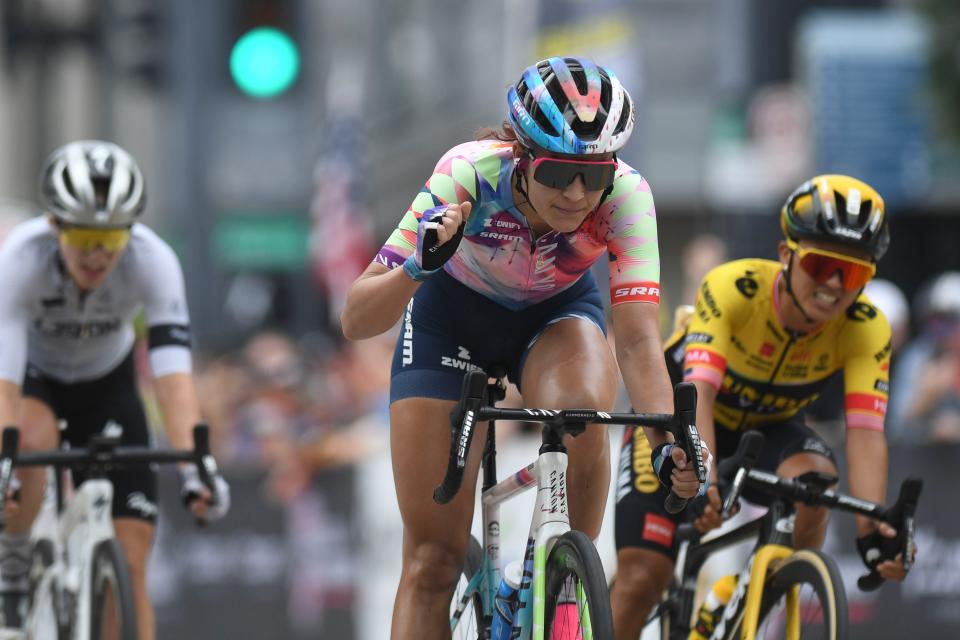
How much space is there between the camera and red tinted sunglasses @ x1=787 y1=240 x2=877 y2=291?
6094mm

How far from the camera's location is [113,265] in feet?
22.9

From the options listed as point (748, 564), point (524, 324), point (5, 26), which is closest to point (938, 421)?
point (748, 564)

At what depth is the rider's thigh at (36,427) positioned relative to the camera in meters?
7.21

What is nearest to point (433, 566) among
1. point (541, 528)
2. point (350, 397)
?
point (541, 528)

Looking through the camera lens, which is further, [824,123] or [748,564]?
[824,123]

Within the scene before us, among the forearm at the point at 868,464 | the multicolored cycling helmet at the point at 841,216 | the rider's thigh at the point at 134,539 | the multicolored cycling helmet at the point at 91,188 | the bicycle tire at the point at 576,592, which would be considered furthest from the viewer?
the rider's thigh at the point at 134,539

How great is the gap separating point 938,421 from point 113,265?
20.0ft

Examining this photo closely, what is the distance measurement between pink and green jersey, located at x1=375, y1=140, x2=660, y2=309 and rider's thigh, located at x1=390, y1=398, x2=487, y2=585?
527 mm

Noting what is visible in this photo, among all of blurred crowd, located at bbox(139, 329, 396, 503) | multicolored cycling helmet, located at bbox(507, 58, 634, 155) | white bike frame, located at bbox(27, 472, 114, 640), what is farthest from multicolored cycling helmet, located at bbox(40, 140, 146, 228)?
blurred crowd, located at bbox(139, 329, 396, 503)

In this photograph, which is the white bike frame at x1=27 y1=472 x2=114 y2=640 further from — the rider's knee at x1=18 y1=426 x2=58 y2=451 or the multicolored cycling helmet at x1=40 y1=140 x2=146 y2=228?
the multicolored cycling helmet at x1=40 y1=140 x2=146 y2=228

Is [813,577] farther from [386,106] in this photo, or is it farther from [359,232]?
[386,106]

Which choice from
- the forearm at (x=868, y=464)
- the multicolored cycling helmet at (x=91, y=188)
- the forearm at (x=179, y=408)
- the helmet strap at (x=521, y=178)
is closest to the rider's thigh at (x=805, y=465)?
the forearm at (x=868, y=464)

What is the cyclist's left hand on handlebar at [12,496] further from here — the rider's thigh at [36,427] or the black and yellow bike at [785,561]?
the black and yellow bike at [785,561]

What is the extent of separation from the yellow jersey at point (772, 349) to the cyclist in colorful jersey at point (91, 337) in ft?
6.83
